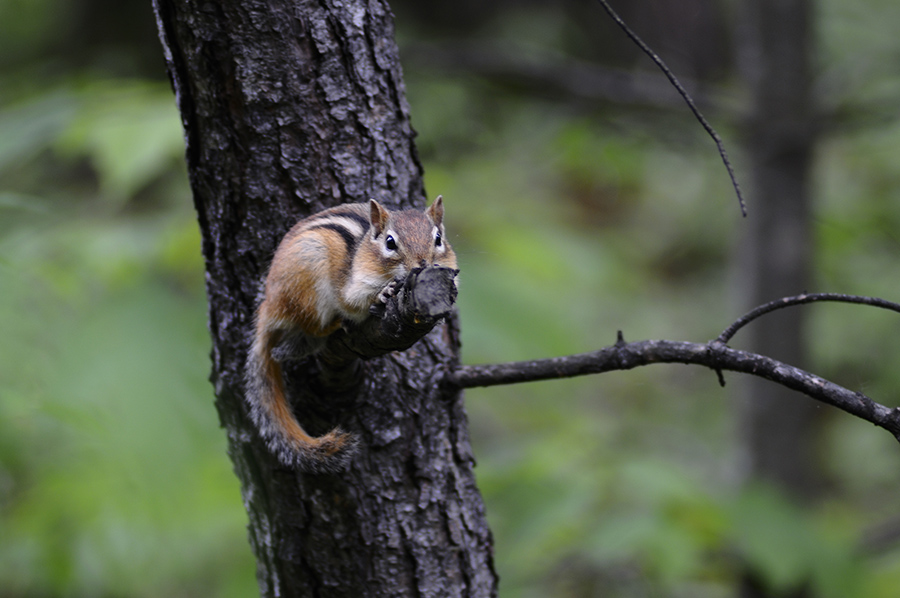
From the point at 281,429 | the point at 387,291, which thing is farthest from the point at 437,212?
the point at 281,429

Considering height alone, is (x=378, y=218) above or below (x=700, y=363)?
above

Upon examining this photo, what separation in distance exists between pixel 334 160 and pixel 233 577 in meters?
1.77

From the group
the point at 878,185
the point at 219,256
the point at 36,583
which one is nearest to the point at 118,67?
the point at 36,583

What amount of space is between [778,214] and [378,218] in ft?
8.02

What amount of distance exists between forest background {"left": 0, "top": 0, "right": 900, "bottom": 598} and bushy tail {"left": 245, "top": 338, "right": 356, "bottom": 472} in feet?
1.53

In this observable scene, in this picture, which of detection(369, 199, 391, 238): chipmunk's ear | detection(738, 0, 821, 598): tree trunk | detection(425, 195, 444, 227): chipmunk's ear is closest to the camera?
detection(369, 199, 391, 238): chipmunk's ear

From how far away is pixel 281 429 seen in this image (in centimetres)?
141

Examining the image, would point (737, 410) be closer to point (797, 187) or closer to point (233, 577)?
point (797, 187)

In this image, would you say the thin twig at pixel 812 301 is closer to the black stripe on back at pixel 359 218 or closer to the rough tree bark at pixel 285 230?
the rough tree bark at pixel 285 230

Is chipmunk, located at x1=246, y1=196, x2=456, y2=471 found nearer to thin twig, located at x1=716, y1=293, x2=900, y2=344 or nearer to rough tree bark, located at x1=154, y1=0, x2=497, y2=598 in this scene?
rough tree bark, located at x1=154, y1=0, x2=497, y2=598

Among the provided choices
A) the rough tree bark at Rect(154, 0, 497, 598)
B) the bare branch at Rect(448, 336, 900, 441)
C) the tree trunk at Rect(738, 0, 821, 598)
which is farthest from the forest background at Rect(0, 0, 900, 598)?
the rough tree bark at Rect(154, 0, 497, 598)

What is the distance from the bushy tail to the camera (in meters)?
1.38

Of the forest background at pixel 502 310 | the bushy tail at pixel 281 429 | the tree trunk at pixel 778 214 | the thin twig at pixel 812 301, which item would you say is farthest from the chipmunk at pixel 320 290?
the tree trunk at pixel 778 214

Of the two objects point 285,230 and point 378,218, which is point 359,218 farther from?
point 285,230
